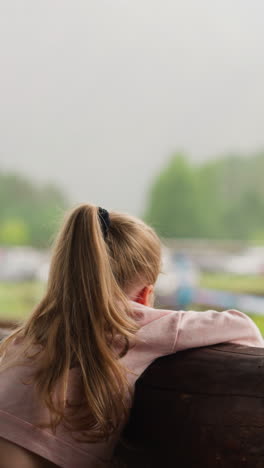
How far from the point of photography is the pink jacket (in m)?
1.30

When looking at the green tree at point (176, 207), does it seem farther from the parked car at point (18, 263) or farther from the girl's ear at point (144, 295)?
the girl's ear at point (144, 295)

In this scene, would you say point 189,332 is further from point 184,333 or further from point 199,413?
point 199,413

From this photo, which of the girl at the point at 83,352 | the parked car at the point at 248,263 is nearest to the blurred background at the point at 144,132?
the parked car at the point at 248,263

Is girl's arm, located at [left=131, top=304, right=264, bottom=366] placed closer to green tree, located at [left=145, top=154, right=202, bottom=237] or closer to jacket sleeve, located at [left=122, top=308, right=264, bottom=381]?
jacket sleeve, located at [left=122, top=308, right=264, bottom=381]

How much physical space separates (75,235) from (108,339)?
211 millimetres

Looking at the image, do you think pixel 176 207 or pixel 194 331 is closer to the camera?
pixel 194 331

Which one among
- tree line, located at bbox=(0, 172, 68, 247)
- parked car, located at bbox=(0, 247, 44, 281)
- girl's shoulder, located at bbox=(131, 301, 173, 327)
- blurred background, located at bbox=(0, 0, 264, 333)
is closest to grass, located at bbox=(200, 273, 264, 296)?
blurred background, located at bbox=(0, 0, 264, 333)

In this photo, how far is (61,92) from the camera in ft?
18.6

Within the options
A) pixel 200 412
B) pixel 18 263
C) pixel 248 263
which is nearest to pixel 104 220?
pixel 200 412

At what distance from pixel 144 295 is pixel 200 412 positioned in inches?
12.5

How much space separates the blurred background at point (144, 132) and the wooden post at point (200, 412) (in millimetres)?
3695

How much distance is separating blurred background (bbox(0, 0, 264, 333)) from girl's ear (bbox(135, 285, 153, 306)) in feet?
11.6

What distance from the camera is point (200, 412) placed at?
4.03ft

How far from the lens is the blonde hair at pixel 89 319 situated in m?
1.31
